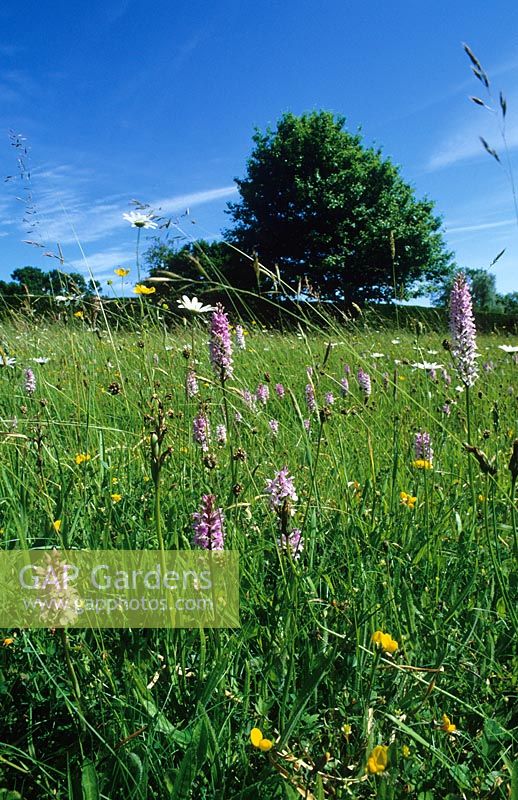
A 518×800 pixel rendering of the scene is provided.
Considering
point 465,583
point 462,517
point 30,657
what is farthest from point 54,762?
point 462,517

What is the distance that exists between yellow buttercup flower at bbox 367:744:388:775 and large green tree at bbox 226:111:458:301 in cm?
2401

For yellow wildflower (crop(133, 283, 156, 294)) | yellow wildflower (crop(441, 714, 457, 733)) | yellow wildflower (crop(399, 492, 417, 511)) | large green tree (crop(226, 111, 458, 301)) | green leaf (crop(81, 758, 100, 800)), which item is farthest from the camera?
large green tree (crop(226, 111, 458, 301))

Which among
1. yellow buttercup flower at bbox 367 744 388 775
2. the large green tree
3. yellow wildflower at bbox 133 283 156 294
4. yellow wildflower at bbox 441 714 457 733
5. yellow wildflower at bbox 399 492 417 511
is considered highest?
the large green tree

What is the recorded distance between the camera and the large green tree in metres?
24.5

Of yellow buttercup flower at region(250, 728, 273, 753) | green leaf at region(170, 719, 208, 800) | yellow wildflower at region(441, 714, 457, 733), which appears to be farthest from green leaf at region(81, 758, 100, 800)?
yellow wildflower at region(441, 714, 457, 733)

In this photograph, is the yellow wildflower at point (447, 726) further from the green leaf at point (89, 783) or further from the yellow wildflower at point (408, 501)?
the yellow wildflower at point (408, 501)

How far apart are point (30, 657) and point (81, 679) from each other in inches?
5.0

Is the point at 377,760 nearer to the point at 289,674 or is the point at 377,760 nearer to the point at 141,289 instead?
the point at 289,674

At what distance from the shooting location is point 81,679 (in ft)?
3.45

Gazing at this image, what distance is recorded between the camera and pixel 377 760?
81cm

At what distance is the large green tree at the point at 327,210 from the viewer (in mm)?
24453

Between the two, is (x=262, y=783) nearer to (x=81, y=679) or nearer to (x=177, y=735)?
(x=177, y=735)

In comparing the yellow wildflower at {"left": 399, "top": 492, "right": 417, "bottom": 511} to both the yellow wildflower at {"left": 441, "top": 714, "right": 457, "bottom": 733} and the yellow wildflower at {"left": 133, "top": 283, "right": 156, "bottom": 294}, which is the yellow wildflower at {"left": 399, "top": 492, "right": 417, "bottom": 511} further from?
the yellow wildflower at {"left": 133, "top": 283, "right": 156, "bottom": 294}

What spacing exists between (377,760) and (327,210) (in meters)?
25.5
